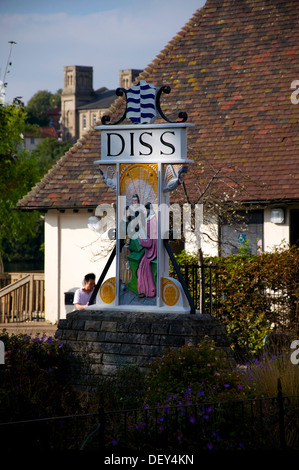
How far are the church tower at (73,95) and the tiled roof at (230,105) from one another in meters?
123

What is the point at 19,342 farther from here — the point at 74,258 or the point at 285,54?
the point at 285,54

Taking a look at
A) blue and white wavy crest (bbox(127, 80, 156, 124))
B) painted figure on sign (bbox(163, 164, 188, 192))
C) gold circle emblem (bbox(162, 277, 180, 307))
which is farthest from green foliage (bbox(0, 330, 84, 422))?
blue and white wavy crest (bbox(127, 80, 156, 124))

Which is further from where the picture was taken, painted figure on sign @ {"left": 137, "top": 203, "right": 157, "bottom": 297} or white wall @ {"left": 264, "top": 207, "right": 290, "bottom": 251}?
white wall @ {"left": 264, "top": 207, "right": 290, "bottom": 251}

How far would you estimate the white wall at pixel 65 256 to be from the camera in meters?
19.0

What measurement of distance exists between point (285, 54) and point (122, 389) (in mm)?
11316

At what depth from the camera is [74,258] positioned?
755 inches

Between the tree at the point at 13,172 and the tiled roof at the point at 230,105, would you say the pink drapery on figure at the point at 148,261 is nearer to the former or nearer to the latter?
the tiled roof at the point at 230,105

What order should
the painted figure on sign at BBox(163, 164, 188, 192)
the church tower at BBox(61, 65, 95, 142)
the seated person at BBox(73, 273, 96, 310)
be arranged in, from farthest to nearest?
1. the church tower at BBox(61, 65, 95, 142)
2. the seated person at BBox(73, 273, 96, 310)
3. the painted figure on sign at BBox(163, 164, 188, 192)

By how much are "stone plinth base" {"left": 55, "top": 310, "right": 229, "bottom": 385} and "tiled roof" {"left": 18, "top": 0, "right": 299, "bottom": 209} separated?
20.3ft

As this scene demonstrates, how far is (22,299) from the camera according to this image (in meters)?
20.8

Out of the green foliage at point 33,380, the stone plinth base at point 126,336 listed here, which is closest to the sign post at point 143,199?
the stone plinth base at point 126,336

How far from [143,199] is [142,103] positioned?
1.41m

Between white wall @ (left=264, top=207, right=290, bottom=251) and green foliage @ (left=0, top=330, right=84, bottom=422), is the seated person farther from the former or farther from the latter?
white wall @ (left=264, top=207, right=290, bottom=251)

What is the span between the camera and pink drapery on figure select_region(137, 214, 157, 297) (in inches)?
438
